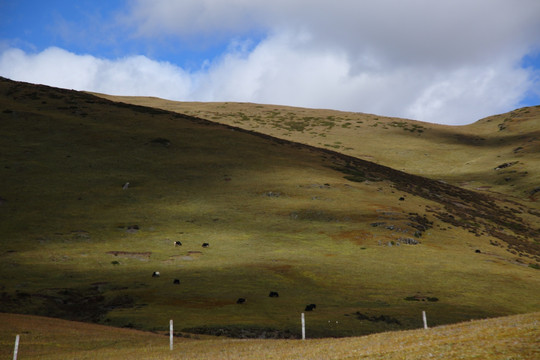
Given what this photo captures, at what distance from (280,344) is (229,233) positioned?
44.7m

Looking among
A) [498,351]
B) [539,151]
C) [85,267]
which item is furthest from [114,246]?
[539,151]

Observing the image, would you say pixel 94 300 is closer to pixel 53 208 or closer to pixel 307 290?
pixel 307 290

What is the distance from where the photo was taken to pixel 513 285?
5928 cm

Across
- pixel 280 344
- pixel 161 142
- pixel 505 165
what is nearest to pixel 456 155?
pixel 505 165

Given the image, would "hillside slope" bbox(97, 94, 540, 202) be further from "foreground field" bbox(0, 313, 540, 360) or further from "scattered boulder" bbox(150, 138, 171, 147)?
"foreground field" bbox(0, 313, 540, 360)

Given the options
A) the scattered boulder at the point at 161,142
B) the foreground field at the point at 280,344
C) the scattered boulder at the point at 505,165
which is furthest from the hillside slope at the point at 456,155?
the foreground field at the point at 280,344

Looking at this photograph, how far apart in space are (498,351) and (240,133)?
4565 inches

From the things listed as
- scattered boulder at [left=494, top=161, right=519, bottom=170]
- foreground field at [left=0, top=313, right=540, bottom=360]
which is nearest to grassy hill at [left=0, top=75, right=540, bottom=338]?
foreground field at [left=0, top=313, right=540, bottom=360]

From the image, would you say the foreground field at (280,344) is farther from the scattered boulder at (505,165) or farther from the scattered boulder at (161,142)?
the scattered boulder at (505,165)

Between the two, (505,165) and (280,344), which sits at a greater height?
(505,165)

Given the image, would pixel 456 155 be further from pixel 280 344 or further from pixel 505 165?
pixel 280 344

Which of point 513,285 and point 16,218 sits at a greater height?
point 16,218

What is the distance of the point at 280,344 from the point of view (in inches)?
1329

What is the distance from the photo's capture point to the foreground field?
2103 cm
